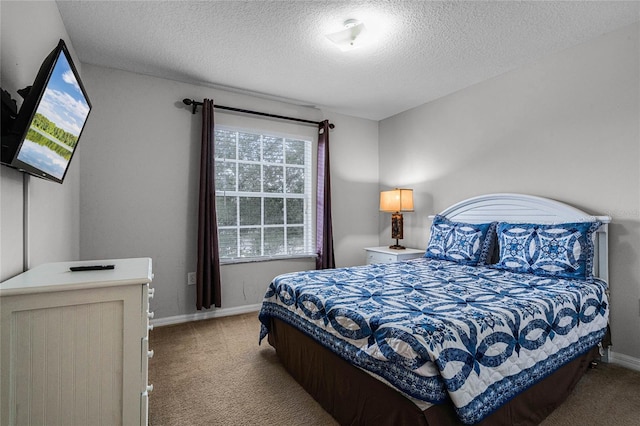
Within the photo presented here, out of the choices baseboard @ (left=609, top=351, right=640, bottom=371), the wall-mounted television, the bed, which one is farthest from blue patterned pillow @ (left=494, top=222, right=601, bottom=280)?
the wall-mounted television

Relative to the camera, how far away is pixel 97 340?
132cm

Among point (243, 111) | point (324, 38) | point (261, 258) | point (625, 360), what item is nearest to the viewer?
point (625, 360)

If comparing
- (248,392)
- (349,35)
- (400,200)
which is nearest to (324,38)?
(349,35)

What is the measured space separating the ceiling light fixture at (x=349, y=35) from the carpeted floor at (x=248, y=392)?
8.24 ft

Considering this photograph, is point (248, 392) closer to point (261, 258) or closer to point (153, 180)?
point (261, 258)

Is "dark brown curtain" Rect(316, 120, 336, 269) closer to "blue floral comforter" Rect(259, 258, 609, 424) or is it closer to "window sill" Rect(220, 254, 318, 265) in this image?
"window sill" Rect(220, 254, 318, 265)

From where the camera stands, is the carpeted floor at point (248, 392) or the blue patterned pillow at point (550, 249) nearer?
the carpeted floor at point (248, 392)

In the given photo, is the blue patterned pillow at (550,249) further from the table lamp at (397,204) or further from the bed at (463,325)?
the table lamp at (397,204)

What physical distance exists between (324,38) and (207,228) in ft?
6.98

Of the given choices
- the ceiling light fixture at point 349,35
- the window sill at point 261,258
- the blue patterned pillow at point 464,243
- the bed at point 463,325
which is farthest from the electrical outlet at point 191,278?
the ceiling light fixture at point 349,35

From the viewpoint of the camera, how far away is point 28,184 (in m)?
1.72

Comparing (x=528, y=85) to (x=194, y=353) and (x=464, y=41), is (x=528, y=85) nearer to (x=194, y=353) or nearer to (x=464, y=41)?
(x=464, y=41)

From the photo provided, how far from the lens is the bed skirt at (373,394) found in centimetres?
134

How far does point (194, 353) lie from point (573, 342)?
267cm
